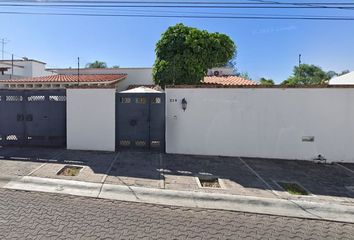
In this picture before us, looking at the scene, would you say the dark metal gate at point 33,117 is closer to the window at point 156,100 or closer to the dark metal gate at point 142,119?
the dark metal gate at point 142,119

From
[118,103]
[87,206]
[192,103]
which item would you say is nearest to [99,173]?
[87,206]

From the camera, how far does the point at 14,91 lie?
32.6 feet

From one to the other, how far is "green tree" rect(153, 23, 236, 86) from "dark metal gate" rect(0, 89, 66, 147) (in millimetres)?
5817

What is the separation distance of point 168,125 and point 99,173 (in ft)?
10.8

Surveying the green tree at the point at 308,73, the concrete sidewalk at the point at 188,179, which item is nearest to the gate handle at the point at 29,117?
the concrete sidewalk at the point at 188,179

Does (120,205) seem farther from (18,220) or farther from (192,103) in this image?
(192,103)

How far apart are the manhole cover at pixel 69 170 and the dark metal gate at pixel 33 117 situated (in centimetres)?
266

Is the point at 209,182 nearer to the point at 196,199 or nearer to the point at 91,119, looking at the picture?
the point at 196,199

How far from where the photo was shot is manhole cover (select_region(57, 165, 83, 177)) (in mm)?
6988

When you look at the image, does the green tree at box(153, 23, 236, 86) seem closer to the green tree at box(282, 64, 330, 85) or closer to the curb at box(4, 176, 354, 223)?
the curb at box(4, 176, 354, 223)

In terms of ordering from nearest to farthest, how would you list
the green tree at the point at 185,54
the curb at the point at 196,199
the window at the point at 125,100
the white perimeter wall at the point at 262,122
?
the curb at the point at 196,199
the white perimeter wall at the point at 262,122
the window at the point at 125,100
the green tree at the point at 185,54

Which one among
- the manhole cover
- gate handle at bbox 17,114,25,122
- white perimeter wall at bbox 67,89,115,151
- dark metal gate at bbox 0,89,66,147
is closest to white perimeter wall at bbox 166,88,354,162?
white perimeter wall at bbox 67,89,115,151

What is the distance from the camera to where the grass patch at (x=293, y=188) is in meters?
6.30

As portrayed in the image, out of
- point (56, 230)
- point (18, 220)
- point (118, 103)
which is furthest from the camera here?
point (118, 103)
